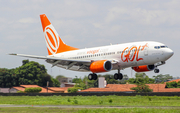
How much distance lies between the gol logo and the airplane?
259 millimetres

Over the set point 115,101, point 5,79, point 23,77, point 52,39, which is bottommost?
point 115,101

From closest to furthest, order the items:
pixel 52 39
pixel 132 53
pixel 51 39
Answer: pixel 132 53 < pixel 52 39 < pixel 51 39

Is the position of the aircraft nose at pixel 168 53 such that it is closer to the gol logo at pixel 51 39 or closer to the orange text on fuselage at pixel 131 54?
the orange text on fuselage at pixel 131 54

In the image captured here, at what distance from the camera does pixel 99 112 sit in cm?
3084

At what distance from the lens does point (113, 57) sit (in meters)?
43.8

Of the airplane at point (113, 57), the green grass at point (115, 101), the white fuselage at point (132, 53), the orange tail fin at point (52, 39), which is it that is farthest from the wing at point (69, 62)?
the green grass at point (115, 101)

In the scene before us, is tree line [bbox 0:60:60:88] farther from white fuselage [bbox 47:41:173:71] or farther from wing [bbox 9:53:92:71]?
white fuselage [bbox 47:41:173:71]

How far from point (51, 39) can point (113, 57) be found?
17.9 m

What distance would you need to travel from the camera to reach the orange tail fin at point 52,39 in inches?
2190

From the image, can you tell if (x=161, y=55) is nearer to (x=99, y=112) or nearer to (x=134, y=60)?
(x=134, y=60)

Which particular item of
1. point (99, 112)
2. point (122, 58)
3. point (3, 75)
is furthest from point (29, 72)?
point (99, 112)

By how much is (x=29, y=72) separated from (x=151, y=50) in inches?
3734

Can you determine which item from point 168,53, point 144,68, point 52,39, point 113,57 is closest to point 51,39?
point 52,39

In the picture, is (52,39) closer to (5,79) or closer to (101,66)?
(101,66)
